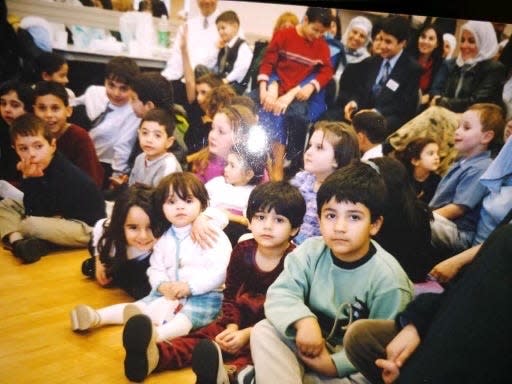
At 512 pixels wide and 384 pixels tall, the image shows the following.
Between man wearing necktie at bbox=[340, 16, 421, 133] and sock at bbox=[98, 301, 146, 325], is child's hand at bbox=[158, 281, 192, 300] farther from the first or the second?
man wearing necktie at bbox=[340, 16, 421, 133]

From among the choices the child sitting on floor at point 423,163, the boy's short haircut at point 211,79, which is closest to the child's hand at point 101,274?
the boy's short haircut at point 211,79

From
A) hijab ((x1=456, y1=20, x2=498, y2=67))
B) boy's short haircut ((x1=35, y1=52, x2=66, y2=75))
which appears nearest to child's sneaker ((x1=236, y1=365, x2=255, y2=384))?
hijab ((x1=456, y1=20, x2=498, y2=67))

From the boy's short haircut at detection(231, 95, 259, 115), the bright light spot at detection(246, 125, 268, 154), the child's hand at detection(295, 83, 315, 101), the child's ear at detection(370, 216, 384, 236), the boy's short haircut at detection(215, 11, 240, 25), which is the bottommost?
the child's ear at detection(370, 216, 384, 236)

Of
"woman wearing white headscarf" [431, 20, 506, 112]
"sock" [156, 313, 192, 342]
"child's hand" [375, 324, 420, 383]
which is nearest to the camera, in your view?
"child's hand" [375, 324, 420, 383]

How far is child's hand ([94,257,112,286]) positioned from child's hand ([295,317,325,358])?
100 centimetres

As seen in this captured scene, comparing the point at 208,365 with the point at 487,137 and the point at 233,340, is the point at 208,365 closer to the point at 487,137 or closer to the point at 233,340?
the point at 233,340

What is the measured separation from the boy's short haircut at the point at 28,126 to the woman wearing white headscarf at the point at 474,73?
6.00ft

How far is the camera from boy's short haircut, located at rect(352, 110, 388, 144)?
6.89 feet

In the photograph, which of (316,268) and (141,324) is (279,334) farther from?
(141,324)

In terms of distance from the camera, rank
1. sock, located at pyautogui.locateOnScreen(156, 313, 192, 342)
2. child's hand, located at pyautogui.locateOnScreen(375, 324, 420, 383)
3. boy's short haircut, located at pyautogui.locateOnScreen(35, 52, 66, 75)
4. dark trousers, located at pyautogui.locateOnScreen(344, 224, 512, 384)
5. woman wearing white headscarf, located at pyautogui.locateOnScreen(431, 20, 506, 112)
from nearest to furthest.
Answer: dark trousers, located at pyautogui.locateOnScreen(344, 224, 512, 384) < child's hand, located at pyautogui.locateOnScreen(375, 324, 420, 383) < woman wearing white headscarf, located at pyautogui.locateOnScreen(431, 20, 506, 112) < sock, located at pyautogui.locateOnScreen(156, 313, 192, 342) < boy's short haircut, located at pyautogui.locateOnScreen(35, 52, 66, 75)

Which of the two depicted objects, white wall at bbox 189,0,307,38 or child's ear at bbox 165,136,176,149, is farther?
child's ear at bbox 165,136,176,149

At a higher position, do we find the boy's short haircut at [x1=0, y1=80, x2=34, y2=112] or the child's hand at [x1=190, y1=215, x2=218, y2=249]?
the boy's short haircut at [x1=0, y1=80, x2=34, y2=112]

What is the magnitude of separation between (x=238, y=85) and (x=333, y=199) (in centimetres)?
68

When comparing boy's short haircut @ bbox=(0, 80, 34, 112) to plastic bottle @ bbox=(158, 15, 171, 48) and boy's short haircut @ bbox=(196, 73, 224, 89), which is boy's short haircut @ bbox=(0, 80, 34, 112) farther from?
boy's short haircut @ bbox=(196, 73, 224, 89)
